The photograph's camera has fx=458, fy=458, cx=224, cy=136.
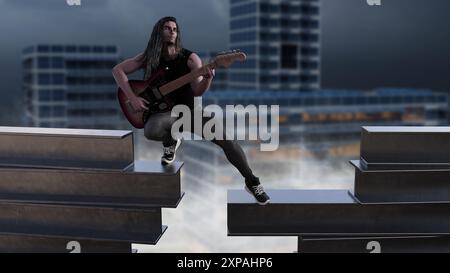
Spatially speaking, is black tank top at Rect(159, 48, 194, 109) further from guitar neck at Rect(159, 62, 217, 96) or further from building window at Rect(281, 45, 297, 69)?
building window at Rect(281, 45, 297, 69)

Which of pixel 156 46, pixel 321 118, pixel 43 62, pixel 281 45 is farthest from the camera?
pixel 281 45

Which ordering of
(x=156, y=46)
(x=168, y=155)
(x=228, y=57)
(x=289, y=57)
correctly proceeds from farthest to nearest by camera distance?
(x=289, y=57) → (x=168, y=155) → (x=156, y=46) → (x=228, y=57)

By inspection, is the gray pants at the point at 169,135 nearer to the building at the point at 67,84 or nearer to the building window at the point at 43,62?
the building at the point at 67,84

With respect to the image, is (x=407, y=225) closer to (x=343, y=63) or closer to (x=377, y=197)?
(x=377, y=197)

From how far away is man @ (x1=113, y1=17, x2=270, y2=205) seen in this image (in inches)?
141

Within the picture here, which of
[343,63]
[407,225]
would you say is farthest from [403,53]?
[407,225]

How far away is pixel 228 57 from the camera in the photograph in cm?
346

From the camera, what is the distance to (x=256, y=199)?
3789 millimetres

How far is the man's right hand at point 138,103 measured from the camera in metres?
A: 3.63

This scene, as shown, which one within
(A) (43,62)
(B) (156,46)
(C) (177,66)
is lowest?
(C) (177,66)

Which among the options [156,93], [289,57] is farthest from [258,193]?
[289,57]

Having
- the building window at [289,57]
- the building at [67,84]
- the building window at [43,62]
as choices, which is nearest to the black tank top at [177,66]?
the building at [67,84]

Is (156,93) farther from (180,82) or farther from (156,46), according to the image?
(156,46)

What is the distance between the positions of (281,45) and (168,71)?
209 ft
